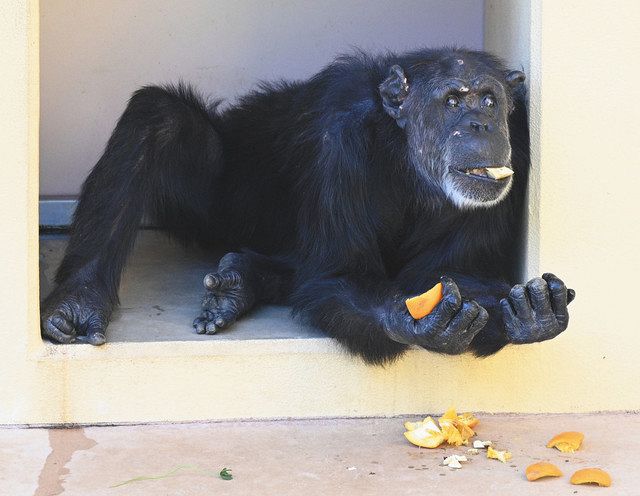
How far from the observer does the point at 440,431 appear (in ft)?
15.8

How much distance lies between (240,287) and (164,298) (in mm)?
602

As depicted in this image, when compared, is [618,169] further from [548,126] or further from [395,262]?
[395,262]

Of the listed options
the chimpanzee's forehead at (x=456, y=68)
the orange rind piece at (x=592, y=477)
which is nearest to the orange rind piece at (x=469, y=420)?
the orange rind piece at (x=592, y=477)

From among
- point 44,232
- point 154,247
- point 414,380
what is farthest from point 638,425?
point 44,232

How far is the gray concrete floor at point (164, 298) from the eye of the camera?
525 centimetres

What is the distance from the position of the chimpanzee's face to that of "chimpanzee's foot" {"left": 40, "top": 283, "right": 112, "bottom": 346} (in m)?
1.59

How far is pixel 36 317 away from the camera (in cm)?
498

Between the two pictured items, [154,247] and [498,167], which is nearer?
[498,167]

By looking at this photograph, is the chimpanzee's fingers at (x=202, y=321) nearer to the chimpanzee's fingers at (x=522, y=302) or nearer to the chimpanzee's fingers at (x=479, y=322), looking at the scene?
the chimpanzee's fingers at (x=479, y=322)

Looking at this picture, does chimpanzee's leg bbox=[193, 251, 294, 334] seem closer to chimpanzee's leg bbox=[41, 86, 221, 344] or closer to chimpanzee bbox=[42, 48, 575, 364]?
chimpanzee bbox=[42, 48, 575, 364]

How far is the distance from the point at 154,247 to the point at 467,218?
255 centimetres

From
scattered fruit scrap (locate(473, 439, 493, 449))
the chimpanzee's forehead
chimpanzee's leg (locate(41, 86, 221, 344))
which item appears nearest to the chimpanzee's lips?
the chimpanzee's forehead

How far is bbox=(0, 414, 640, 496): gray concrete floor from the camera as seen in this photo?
4352 millimetres

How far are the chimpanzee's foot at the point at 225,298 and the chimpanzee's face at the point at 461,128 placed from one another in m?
1.04
